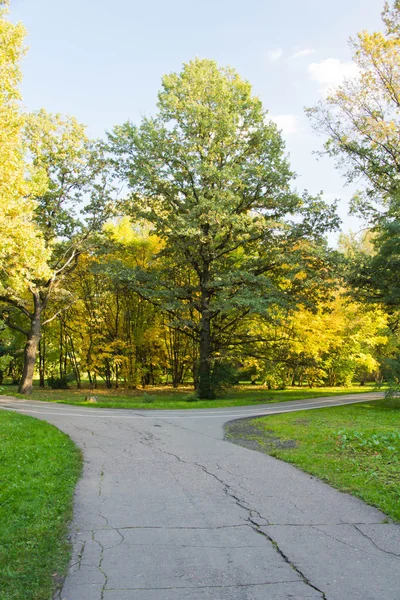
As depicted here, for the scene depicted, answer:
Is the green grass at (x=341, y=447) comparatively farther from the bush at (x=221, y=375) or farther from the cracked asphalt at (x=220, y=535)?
the bush at (x=221, y=375)

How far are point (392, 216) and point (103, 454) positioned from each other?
16.4 m

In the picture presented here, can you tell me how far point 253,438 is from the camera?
11.0 metres

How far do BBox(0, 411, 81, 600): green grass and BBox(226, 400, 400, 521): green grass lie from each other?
407 cm

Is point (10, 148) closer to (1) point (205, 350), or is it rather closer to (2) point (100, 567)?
(2) point (100, 567)

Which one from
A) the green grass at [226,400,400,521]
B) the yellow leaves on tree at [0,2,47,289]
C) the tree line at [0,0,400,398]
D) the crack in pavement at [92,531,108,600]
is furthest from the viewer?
the tree line at [0,0,400,398]

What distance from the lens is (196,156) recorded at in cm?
2297

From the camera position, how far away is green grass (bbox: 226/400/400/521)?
21.2 ft

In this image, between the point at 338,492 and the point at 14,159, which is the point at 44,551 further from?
the point at 14,159

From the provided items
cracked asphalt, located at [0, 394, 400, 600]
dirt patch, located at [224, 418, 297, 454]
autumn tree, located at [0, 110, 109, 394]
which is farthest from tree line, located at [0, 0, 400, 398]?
cracked asphalt, located at [0, 394, 400, 600]

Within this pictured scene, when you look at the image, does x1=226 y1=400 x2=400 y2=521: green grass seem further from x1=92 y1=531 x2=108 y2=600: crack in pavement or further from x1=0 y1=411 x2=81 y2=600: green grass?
x1=0 y1=411 x2=81 y2=600: green grass

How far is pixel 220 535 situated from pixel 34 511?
2352 mm

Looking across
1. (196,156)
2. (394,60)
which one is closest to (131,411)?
(196,156)

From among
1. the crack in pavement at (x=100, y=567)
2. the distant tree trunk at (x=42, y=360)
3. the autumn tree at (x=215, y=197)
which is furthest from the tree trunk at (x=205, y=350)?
the crack in pavement at (x=100, y=567)

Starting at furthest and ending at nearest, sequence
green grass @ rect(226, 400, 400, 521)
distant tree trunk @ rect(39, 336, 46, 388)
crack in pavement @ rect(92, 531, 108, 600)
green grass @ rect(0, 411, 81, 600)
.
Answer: distant tree trunk @ rect(39, 336, 46, 388)
green grass @ rect(226, 400, 400, 521)
green grass @ rect(0, 411, 81, 600)
crack in pavement @ rect(92, 531, 108, 600)
